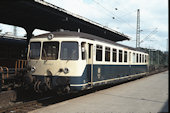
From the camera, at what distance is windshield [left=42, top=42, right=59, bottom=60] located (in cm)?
884

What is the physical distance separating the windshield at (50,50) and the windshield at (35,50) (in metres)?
0.31

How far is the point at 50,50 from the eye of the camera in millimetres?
9039

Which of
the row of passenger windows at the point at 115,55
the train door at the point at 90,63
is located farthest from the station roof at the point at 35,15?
the train door at the point at 90,63

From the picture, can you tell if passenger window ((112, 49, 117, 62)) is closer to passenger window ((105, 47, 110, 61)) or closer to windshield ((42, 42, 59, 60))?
passenger window ((105, 47, 110, 61))

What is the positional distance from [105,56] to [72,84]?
330 centimetres

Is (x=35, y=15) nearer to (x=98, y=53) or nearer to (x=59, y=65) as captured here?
(x=98, y=53)

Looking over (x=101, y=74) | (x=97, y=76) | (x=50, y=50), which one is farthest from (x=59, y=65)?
(x=101, y=74)

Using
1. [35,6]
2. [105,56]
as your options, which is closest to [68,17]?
[35,6]

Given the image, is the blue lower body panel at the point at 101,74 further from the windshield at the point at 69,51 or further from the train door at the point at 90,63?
the windshield at the point at 69,51

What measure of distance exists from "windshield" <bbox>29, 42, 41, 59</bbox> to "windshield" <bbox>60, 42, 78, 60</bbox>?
4.28 feet

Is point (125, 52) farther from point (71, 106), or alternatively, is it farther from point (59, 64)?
point (71, 106)

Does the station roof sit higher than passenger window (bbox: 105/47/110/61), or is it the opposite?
the station roof

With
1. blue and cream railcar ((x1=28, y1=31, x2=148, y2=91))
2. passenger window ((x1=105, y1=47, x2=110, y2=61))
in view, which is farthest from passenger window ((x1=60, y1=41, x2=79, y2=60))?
passenger window ((x1=105, y1=47, x2=110, y2=61))

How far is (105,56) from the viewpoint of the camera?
1084cm
